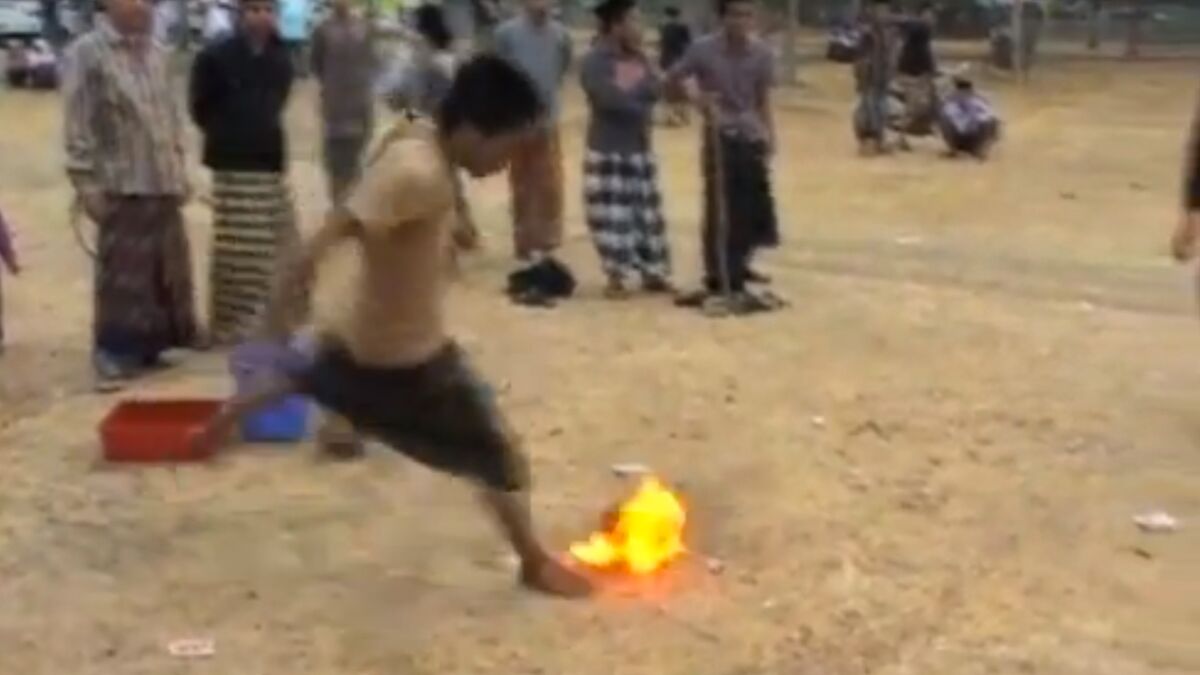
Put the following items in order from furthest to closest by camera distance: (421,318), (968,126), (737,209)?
(968,126)
(737,209)
(421,318)

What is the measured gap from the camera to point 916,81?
2119cm

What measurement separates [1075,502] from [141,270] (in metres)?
4.45

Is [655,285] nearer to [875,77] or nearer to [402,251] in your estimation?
[402,251]

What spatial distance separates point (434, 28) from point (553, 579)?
23.2ft

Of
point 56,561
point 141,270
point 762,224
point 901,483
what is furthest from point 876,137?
point 56,561

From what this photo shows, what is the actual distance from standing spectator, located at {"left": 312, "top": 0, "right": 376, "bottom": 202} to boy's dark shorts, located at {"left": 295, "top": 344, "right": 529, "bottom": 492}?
6.26 m

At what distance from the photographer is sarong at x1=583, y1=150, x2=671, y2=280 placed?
12.1 metres

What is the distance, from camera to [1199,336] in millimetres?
10703

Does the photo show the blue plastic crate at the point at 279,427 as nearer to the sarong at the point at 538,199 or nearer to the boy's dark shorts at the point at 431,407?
the boy's dark shorts at the point at 431,407

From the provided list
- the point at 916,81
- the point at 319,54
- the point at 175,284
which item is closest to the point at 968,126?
the point at 916,81

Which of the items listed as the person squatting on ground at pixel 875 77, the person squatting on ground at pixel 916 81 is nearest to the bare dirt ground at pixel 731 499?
the person squatting on ground at pixel 875 77

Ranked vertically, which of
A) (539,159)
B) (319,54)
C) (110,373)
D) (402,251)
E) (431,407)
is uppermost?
(402,251)

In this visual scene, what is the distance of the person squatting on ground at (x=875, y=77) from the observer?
20188 mm

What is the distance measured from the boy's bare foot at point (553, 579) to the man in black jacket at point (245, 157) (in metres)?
3.97
